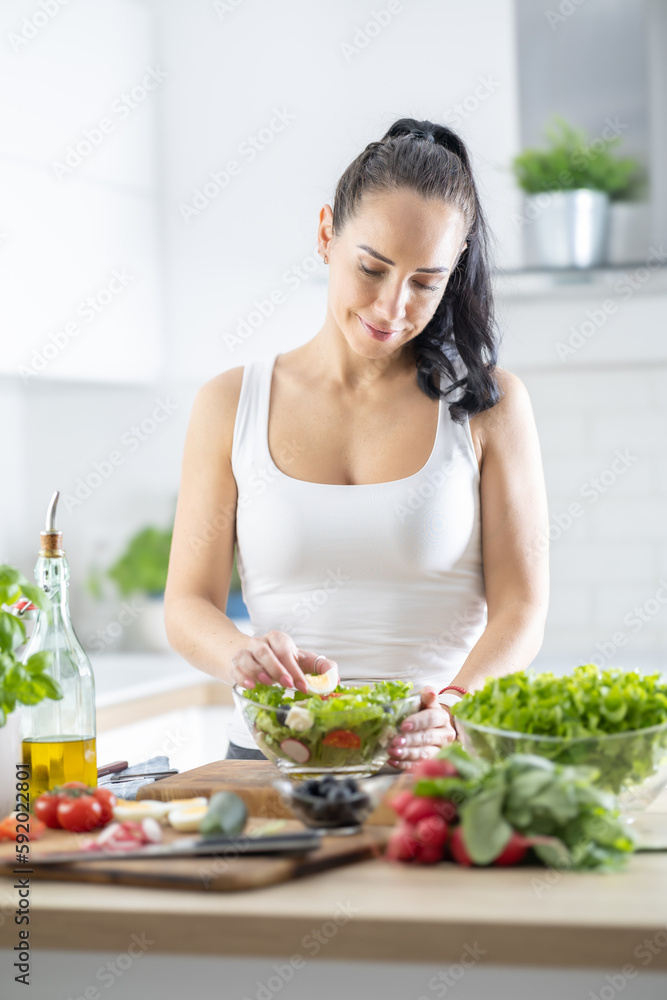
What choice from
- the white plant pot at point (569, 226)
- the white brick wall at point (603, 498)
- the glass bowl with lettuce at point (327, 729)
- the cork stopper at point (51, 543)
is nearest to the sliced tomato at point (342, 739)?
the glass bowl with lettuce at point (327, 729)

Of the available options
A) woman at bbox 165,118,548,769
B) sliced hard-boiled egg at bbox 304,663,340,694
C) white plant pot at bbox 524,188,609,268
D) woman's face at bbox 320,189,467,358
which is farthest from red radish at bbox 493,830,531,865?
white plant pot at bbox 524,188,609,268

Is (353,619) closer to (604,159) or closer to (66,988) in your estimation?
(66,988)

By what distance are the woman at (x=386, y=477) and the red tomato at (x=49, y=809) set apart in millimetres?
360

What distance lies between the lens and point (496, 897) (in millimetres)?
798

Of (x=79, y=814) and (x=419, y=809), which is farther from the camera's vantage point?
(x=79, y=814)

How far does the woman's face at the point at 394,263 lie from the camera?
53.4 inches

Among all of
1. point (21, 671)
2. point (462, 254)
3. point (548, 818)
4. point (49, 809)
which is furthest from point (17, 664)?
point (462, 254)

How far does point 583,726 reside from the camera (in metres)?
0.92

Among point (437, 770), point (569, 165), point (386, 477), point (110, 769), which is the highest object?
point (569, 165)

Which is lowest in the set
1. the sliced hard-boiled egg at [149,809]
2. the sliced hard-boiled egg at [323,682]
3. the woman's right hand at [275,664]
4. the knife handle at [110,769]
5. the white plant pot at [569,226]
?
the knife handle at [110,769]

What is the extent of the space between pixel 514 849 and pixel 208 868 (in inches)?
9.6

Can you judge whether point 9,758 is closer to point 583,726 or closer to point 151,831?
point 151,831

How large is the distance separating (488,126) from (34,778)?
207 cm

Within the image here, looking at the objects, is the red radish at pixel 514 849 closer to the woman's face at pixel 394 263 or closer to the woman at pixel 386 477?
the woman at pixel 386 477
